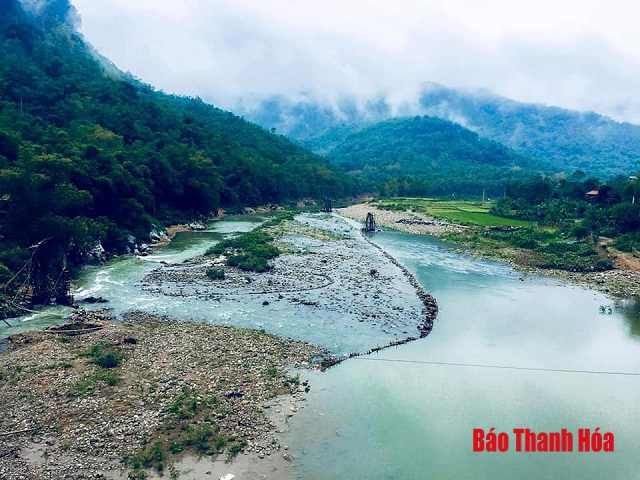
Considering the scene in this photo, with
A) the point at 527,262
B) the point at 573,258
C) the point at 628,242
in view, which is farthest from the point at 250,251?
the point at 628,242

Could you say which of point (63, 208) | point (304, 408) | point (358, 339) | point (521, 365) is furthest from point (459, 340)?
point (63, 208)

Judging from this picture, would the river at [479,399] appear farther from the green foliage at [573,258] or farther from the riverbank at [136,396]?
the green foliage at [573,258]

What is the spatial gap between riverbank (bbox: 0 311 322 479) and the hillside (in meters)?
6.94

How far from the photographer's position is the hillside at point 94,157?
82.2 ft

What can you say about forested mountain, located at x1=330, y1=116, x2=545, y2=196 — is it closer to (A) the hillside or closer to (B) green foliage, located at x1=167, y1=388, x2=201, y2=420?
(A) the hillside

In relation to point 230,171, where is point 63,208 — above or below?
below

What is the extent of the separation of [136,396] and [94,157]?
33875 mm

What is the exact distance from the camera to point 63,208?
25.3 metres

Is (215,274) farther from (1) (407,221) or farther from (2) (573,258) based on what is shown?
(1) (407,221)

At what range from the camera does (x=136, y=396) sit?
15602 millimetres

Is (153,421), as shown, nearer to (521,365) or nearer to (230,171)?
(521,365)

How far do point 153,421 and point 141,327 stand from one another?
28.4ft

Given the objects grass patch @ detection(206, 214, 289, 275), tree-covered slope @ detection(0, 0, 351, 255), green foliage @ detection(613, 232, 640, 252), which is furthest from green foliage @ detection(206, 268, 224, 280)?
green foliage @ detection(613, 232, 640, 252)

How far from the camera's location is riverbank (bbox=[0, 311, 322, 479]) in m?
12.8
